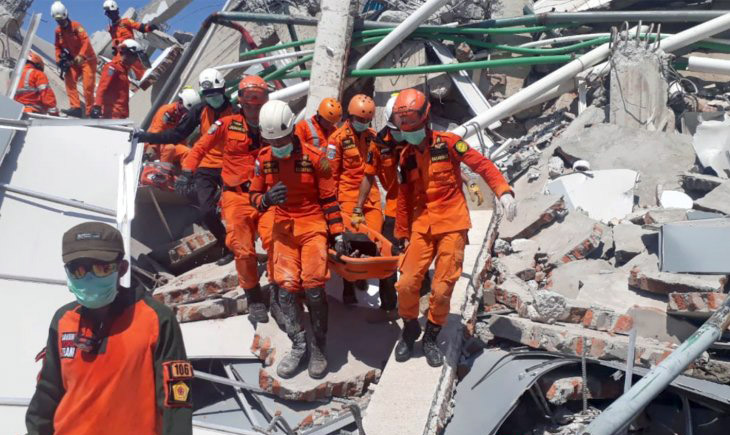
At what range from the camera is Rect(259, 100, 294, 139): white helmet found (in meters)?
4.30

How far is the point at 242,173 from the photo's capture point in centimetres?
529

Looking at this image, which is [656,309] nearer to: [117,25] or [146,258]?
[146,258]

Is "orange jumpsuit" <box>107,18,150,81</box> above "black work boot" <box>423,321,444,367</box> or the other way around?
above

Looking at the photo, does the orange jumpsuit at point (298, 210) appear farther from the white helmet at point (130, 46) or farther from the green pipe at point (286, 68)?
the white helmet at point (130, 46)

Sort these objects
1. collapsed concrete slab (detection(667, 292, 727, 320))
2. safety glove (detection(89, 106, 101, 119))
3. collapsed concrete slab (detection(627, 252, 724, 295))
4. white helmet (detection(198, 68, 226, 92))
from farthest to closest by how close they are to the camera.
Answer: safety glove (detection(89, 106, 101, 119)) → white helmet (detection(198, 68, 226, 92)) → collapsed concrete slab (detection(627, 252, 724, 295)) → collapsed concrete slab (detection(667, 292, 727, 320))

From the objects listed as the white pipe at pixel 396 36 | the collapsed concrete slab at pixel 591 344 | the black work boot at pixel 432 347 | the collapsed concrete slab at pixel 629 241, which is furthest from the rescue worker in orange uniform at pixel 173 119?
the collapsed concrete slab at pixel 629 241

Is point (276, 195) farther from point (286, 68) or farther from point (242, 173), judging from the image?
point (286, 68)

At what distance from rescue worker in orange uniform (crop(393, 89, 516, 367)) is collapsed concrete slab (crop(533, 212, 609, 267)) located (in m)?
1.96

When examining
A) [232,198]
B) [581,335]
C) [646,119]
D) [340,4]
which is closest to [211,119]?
[232,198]

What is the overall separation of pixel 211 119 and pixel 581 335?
3.46 metres

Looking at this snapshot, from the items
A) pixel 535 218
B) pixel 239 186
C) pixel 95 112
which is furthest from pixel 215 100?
pixel 95 112

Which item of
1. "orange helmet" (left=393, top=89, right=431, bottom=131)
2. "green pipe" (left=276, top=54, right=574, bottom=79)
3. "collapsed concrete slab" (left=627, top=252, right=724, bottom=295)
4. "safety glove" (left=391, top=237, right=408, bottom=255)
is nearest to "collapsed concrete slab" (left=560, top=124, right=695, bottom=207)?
"green pipe" (left=276, top=54, right=574, bottom=79)

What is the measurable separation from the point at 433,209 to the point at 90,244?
2256mm

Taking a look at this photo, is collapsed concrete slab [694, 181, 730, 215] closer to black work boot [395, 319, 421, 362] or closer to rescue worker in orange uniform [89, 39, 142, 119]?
black work boot [395, 319, 421, 362]
